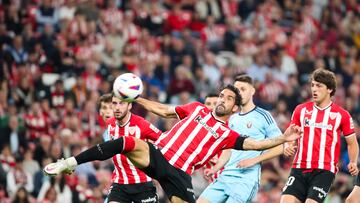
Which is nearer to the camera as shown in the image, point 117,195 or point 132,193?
point 117,195

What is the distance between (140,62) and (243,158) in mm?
9036

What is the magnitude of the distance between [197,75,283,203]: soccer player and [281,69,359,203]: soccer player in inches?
19.3

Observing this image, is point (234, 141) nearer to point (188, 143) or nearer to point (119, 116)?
point (188, 143)

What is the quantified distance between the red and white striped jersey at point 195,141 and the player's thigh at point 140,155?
1.52 ft

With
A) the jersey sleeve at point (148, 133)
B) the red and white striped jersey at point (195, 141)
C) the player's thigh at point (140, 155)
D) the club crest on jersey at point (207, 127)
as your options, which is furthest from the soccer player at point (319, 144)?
the player's thigh at point (140, 155)

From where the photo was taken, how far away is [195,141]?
1095 cm

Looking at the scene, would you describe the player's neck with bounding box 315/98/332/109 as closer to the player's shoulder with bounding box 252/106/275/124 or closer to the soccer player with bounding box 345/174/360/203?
the player's shoulder with bounding box 252/106/275/124

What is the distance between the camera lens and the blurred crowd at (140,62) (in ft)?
56.0

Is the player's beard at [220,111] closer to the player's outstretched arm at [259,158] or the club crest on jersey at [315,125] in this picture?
the player's outstretched arm at [259,158]

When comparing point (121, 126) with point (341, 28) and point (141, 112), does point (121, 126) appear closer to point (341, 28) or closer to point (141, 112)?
point (141, 112)

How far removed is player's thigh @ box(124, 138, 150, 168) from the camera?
407 inches

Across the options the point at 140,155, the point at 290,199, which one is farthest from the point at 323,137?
the point at 140,155

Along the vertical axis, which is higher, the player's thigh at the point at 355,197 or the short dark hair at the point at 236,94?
the short dark hair at the point at 236,94

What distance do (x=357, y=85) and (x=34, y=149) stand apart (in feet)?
32.5
